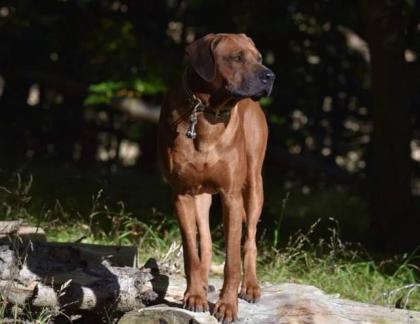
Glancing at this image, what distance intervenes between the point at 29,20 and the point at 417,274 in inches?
176

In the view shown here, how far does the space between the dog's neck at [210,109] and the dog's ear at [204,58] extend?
0.09 metres

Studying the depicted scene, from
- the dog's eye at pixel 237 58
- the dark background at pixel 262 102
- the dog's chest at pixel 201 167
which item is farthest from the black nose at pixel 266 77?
the dark background at pixel 262 102

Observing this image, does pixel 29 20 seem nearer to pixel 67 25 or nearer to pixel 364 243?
pixel 67 25

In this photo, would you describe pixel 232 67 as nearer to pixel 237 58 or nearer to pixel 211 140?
pixel 237 58

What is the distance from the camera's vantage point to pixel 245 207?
17.4 feet

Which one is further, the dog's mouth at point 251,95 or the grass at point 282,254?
the grass at point 282,254

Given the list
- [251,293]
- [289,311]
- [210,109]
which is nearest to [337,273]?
[251,293]

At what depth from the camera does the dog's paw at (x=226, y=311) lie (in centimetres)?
450

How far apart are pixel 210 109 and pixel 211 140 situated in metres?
0.15

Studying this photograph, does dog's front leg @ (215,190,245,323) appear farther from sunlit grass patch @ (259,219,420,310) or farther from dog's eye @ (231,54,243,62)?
sunlit grass patch @ (259,219,420,310)

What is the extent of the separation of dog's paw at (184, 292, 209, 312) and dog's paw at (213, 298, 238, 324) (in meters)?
0.06

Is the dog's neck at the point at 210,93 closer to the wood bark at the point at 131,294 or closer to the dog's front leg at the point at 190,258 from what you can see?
the dog's front leg at the point at 190,258

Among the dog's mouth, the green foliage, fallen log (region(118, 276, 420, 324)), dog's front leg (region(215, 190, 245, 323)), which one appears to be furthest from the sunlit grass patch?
the green foliage

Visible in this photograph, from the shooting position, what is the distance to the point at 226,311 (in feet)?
14.8
